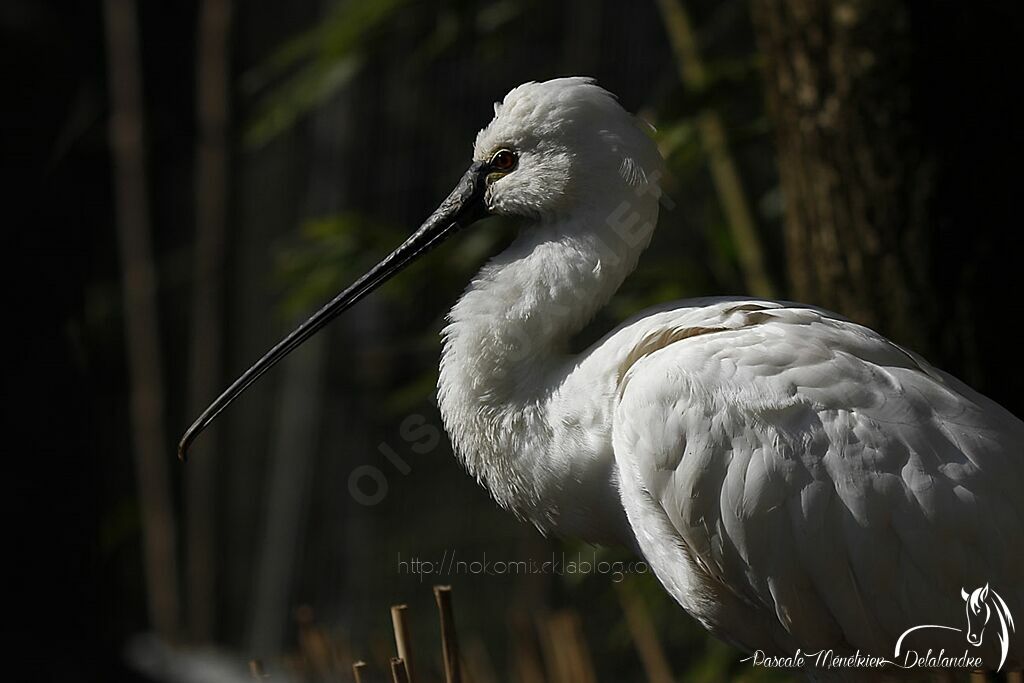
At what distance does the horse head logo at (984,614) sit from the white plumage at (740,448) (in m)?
0.02

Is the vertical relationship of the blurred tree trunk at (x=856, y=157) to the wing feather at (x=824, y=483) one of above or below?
above

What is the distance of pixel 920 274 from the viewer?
8.66 ft

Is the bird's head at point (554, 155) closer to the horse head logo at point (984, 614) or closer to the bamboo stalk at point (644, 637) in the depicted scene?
the horse head logo at point (984, 614)

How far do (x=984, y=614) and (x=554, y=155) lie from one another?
1.17 m

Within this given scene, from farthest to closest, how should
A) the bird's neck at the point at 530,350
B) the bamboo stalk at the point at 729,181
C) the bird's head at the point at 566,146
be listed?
the bamboo stalk at the point at 729,181 → the bird's head at the point at 566,146 → the bird's neck at the point at 530,350

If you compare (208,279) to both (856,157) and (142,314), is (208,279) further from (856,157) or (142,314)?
(856,157)

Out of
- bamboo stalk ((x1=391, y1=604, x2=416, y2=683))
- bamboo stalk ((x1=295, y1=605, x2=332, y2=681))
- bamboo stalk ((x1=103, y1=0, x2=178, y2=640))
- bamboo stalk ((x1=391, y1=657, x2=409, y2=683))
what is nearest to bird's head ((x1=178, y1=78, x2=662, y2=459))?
bamboo stalk ((x1=295, y1=605, x2=332, y2=681))

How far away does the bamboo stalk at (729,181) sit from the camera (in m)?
3.24

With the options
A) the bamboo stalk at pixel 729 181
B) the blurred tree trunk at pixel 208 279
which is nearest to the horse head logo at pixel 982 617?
the bamboo stalk at pixel 729 181

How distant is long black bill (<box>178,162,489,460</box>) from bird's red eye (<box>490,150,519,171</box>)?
1.2 inches

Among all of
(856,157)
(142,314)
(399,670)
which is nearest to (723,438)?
(399,670)

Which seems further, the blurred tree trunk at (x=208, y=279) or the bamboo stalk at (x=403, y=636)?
the blurred tree trunk at (x=208, y=279)

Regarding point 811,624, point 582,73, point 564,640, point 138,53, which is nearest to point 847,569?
point 811,624

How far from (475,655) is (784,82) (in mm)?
2294
